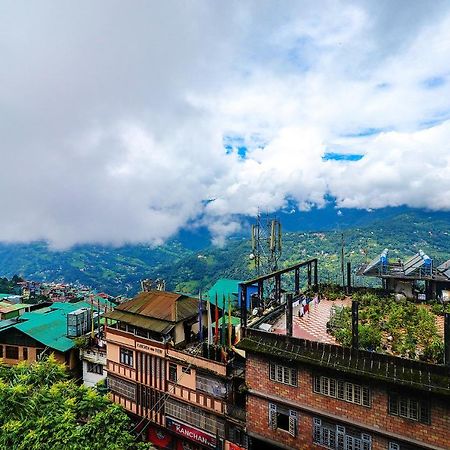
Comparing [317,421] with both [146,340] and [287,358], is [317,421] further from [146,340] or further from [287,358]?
[146,340]

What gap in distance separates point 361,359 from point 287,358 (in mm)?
4055

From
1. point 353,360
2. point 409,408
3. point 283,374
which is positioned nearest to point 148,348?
point 283,374

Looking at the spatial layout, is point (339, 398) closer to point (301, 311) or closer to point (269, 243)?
point (301, 311)

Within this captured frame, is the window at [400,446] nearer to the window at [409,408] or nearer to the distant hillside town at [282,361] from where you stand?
the distant hillside town at [282,361]

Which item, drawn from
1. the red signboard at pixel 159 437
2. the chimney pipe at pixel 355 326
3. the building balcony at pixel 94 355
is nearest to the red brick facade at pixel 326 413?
the chimney pipe at pixel 355 326

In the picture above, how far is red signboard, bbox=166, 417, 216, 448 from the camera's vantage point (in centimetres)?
2867

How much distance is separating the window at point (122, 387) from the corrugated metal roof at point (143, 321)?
6059mm

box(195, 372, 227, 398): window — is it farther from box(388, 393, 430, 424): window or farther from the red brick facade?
box(388, 393, 430, 424): window

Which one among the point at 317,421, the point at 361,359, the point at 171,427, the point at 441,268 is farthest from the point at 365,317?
the point at 171,427

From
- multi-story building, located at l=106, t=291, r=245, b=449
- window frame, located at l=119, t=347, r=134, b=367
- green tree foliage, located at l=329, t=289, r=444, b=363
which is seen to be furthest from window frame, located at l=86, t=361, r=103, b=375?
green tree foliage, located at l=329, t=289, r=444, b=363

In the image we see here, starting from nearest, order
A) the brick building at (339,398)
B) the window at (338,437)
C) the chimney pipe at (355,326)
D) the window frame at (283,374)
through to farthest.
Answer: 1. the brick building at (339,398)
2. the chimney pipe at (355,326)
3. the window at (338,437)
4. the window frame at (283,374)

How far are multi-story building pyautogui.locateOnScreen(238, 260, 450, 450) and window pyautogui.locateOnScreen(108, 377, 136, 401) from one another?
607 inches

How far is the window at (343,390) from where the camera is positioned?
1833cm

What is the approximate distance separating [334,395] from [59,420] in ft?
52.5
